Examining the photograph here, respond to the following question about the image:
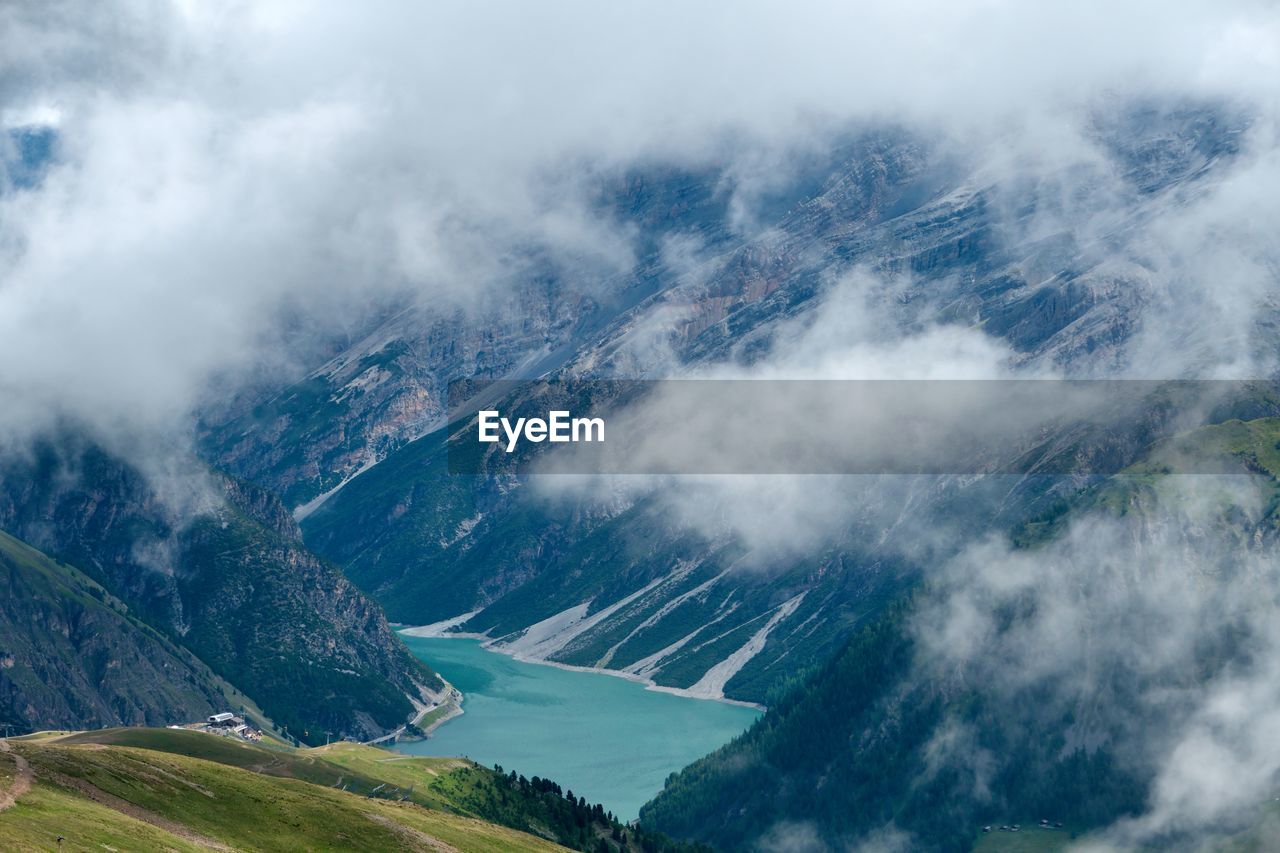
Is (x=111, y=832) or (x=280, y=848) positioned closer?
(x=111, y=832)

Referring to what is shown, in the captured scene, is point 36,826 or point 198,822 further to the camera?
point 198,822

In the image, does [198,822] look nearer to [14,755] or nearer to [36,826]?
[14,755]

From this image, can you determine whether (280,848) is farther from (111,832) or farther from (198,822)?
(111,832)

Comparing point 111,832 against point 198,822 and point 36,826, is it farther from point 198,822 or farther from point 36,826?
point 198,822

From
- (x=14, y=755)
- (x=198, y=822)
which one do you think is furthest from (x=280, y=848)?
(x=14, y=755)

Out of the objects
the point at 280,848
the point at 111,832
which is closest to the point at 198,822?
the point at 280,848
